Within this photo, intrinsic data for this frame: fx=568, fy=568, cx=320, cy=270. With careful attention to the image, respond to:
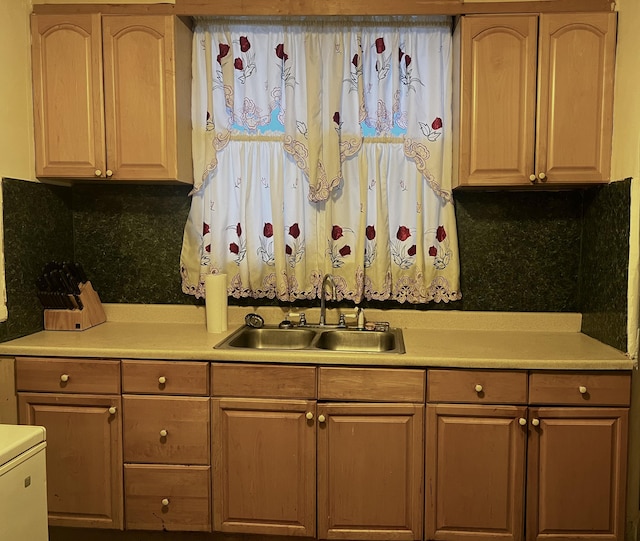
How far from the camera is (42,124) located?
8.51ft

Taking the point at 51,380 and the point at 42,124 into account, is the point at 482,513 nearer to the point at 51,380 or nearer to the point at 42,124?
the point at 51,380

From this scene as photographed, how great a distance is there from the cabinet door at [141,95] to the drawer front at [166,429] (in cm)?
102

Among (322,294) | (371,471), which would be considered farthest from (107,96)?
(371,471)

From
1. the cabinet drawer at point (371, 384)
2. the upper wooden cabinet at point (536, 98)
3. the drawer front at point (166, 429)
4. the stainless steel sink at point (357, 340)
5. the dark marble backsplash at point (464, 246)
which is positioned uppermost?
the upper wooden cabinet at point (536, 98)

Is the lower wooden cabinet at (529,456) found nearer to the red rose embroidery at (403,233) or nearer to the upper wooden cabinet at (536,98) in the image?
the red rose embroidery at (403,233)

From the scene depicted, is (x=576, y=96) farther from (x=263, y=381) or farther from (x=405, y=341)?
(x=263, y=381)

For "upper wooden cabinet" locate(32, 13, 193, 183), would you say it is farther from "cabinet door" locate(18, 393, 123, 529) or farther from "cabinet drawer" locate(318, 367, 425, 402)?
"cabinet drawer" locate(318, 367, 425, 402)

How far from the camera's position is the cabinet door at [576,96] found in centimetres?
240

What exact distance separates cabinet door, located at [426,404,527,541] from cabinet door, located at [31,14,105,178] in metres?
1.91

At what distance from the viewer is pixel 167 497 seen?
7.75 feet

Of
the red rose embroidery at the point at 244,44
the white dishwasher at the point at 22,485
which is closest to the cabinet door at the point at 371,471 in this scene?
the white dishwasher at the point at 22,485

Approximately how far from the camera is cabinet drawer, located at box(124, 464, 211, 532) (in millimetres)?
2354

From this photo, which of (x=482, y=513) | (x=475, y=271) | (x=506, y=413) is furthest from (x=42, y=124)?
(x=482, y=513)

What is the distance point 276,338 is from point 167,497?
859mm
